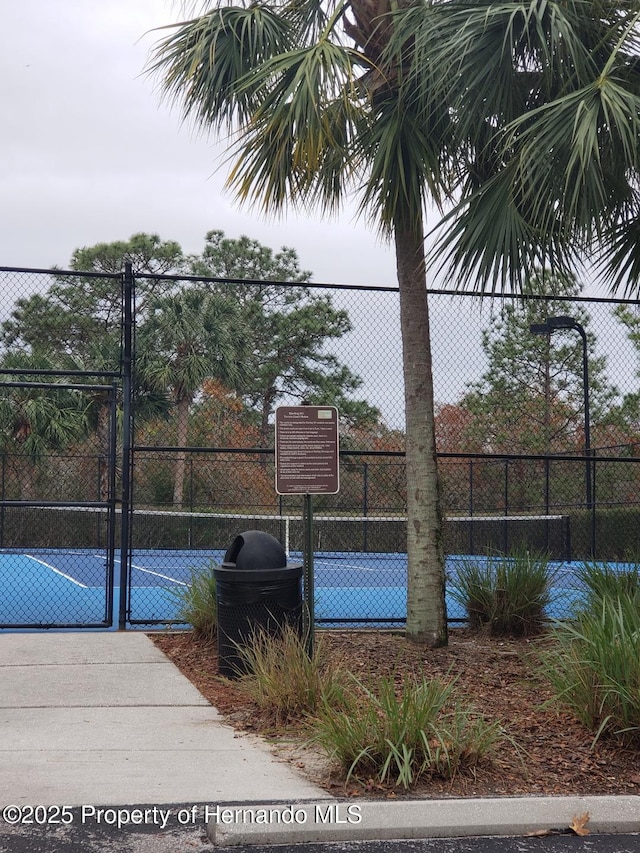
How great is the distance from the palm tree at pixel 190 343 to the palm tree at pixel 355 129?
54.1 ft

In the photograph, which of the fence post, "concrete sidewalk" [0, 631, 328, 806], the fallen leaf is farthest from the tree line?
the fallen leaf

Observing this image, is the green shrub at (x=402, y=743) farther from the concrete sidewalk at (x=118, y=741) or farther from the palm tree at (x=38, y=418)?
the palm tree at (x=38, y=418)

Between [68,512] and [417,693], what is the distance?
20653mm

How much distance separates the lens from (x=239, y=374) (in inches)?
1022

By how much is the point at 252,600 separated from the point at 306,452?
1353 millimetres

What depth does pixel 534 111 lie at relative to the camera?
731 centimetres

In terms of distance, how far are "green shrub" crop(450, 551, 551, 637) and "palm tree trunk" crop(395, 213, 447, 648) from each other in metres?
1.00

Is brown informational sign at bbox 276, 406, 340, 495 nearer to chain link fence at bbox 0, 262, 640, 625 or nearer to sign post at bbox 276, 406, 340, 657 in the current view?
sign post at bbox 276, 406, 340, 657

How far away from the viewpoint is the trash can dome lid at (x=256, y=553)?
772 centimetres

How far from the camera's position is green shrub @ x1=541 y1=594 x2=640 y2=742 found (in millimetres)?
5531

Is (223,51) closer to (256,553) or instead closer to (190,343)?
(256,553)

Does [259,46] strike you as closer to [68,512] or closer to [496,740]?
[496,740]

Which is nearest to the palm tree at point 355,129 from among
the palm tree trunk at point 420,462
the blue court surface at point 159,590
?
the palm tree trunk at point 420,462

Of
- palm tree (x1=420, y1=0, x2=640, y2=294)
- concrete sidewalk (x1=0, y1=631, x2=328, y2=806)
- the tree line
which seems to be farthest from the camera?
the tree line
